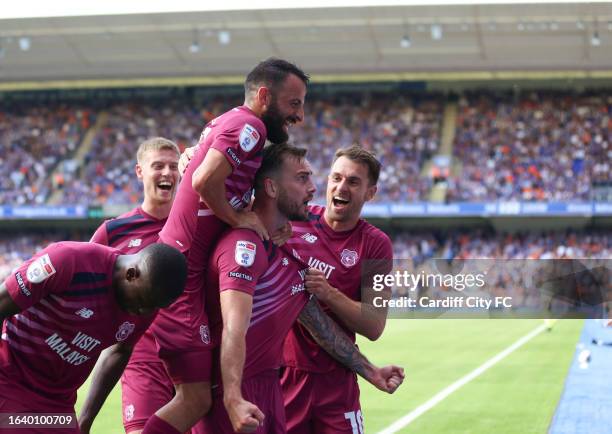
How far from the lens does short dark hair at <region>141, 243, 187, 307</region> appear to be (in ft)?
12.7

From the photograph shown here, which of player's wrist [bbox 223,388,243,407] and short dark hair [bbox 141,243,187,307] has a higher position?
short dark hair [bbox 141,243,187,307]

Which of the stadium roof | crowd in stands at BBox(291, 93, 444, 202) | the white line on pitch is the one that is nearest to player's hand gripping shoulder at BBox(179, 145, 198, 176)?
the white line on pitch

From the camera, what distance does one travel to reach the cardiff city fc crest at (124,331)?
425cm

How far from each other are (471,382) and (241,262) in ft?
33.2

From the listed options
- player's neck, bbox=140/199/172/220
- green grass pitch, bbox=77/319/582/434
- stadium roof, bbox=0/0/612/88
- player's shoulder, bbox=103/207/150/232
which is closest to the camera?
player's shoulder, bbox=103/207/150/232

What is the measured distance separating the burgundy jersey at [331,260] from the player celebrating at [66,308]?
1.47m

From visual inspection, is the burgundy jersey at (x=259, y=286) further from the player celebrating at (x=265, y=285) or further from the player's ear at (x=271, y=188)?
the player's ear at (x=271, y=188)

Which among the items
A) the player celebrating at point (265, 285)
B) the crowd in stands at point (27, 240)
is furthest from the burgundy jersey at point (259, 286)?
the crowd in stands at point (27, 240)

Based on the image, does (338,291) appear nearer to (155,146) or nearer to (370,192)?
(370,192)

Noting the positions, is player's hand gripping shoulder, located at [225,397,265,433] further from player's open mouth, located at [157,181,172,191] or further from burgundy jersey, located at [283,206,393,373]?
player's open mouth, located at [157,181,172,191]

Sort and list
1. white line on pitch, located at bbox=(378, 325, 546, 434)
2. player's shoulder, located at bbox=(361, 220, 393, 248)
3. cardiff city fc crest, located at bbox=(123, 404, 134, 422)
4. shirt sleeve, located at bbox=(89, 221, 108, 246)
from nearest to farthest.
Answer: cardiff city fc crest, located at bbox=(123, 404, 134, 422) → player's shoulder, located at bbox=(361, 220, 393, 248) → shirt sleeve, located at bbox=(89, 221, 108, 246) → white line on pitch, located at bbox=(378, 325, 546, 434)

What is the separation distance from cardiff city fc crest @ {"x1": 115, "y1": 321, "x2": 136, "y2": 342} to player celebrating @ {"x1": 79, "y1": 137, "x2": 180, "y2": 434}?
0.73m

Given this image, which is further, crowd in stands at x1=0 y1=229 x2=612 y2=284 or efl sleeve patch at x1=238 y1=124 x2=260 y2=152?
crowd in stands at x1=0 y1=229 x2=612 y2=284

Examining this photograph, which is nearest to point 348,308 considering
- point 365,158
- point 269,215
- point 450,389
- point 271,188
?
point 269,215
